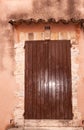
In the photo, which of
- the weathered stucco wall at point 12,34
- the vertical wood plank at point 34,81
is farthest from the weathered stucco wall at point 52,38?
the vertical wood plank at point 34,81

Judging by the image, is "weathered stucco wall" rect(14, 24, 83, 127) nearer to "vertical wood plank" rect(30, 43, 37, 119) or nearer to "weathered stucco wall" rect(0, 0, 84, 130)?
"weathered stucco wall" rect(0, 0, 84, 130)

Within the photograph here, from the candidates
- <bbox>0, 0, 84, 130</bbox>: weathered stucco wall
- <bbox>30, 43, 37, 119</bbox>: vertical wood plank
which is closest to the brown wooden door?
<bbox>30, 43, 37, 119</bbox>: vertical wood plank

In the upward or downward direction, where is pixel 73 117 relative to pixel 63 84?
downward

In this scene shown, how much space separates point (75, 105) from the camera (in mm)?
8891

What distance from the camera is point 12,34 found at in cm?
934

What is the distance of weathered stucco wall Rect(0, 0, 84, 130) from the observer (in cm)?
905

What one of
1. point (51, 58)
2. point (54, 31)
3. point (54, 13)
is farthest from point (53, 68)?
point (54, 13)

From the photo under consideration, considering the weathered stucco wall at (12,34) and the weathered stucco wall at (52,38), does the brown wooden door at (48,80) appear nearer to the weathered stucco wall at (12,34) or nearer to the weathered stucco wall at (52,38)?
the weathered stucco wall at (52,38)

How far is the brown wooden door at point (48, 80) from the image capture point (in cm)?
893

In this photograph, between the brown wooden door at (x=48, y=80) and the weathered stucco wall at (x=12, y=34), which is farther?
the weathered stucco wall at (x=12, y=34)

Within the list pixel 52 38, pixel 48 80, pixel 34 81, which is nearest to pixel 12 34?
pixel 52 38

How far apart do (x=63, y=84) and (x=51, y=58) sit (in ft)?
2.79

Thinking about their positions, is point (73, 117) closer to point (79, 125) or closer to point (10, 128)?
point (79, 125)

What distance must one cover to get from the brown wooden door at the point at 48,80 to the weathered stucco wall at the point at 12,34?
0.29 metres
